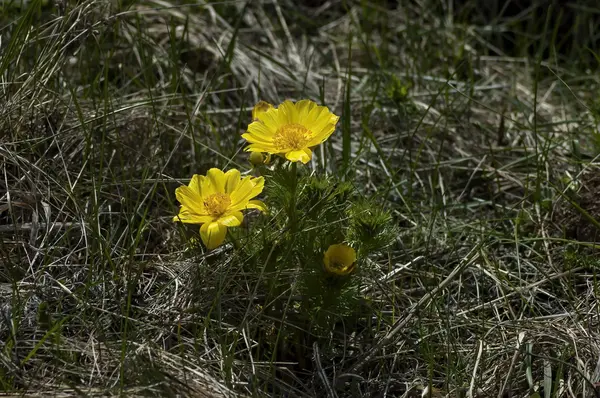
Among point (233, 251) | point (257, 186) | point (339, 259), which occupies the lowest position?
point (233, 251)

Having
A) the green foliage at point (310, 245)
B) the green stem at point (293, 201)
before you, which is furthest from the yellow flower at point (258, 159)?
the green stem at point (293, 201)

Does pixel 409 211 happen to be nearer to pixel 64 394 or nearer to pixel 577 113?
pixel 577 113

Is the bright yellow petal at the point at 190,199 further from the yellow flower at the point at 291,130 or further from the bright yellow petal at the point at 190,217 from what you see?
the yellow flower at the point at 291,130

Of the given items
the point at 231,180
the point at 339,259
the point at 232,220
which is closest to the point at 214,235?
the point at 232,220

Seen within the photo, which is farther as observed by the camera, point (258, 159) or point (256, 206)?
point (258, 159)

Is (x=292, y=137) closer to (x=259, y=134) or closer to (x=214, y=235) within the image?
(x=259, y=134)

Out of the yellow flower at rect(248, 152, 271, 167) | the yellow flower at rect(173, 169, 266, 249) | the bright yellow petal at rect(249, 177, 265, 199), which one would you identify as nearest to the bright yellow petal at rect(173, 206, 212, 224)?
the yellow flower at rect(173, 169, 266, 249)

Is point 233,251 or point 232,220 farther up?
point 232,220

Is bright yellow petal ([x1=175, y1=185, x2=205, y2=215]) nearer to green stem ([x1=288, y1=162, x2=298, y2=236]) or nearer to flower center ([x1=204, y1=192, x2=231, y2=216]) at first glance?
flower center ([x1=204, y1=192, x2=231, y2=216])
